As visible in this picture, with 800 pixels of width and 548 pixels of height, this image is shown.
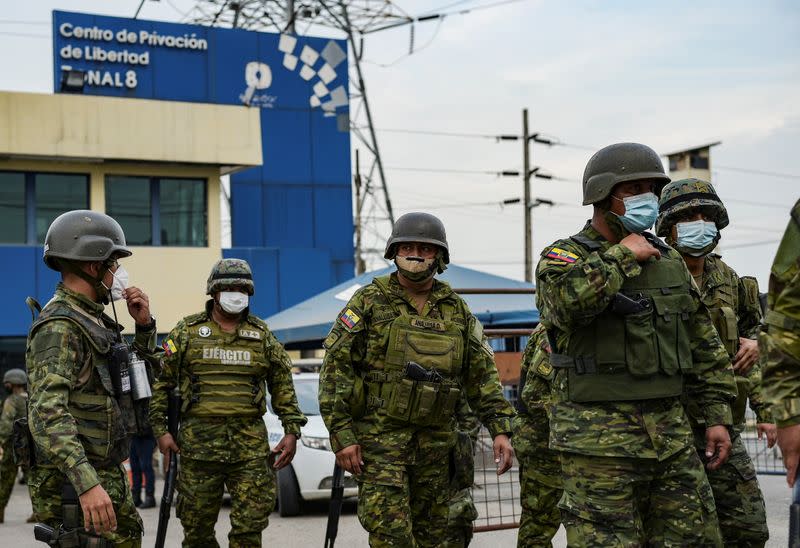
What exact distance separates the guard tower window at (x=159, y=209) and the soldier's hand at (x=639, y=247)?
21566 millimetres

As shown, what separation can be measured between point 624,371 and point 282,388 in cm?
366

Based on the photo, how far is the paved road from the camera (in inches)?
377

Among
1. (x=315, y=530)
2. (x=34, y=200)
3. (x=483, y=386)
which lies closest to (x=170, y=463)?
(x=483, y=386)

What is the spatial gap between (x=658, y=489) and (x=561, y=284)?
104 centimetres

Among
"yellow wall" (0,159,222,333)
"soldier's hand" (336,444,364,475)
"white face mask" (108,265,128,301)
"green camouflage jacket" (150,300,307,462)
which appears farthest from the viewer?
"yellow wall" (0,159,222,333)

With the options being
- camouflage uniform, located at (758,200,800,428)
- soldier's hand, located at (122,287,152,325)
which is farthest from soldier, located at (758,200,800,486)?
soldier's hand, located at (122,287,152,325)

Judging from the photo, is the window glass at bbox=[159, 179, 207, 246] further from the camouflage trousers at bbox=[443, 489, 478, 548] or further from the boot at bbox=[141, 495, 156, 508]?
the camouflage trousers at bbox=[443, 489, 478, 548]

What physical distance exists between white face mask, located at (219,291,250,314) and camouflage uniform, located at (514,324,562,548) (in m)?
2.12

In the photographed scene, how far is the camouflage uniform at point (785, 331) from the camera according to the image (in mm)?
3590

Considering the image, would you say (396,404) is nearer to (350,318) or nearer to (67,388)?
(350,318)

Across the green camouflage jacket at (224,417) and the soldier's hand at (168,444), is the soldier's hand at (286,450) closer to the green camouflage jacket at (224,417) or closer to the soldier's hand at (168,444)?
the green camouflage jacket at (224,417)

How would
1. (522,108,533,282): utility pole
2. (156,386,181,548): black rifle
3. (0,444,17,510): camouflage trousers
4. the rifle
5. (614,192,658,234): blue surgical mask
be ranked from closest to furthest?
the rifle < (614,192,658,234): blue surgical mask < (156,386,181,548): black rifle < (0,444,17,510): camouflage trousers < (522,108,533,282): utility pole

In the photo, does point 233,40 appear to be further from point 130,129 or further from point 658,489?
point 658,489

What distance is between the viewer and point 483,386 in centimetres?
657
